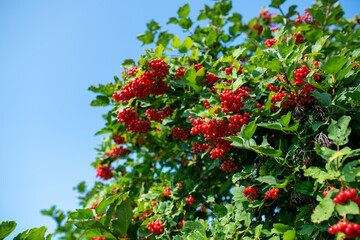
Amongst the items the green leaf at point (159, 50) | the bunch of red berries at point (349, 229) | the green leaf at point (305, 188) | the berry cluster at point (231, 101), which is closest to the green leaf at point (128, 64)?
the green leaf at point (159, 50)

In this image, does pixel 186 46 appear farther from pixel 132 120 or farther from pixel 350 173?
pixel 350 173

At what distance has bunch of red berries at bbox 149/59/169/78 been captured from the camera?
321cm

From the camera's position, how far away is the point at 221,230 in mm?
2227

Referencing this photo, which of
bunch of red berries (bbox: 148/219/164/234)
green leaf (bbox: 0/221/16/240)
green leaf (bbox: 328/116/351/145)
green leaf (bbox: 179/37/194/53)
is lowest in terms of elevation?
green leaf (bbox: 0/221/16/240)

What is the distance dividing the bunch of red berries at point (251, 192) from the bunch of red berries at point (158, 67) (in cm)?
172

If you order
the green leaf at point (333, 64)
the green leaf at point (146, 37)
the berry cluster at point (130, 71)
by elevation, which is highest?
the green leaf at point (146, 37)

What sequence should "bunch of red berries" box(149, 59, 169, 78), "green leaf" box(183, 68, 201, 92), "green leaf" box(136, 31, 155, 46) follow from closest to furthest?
"green leaf" box(183, 68, 201, 92) < "bunch of red berries" box(149, 59, 169, 78) < "green leaf" box(136, 31, 155, 46)

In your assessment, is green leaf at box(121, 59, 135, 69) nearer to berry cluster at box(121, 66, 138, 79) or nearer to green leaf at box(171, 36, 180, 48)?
berry cluster at box(121, 66, 138, 79)

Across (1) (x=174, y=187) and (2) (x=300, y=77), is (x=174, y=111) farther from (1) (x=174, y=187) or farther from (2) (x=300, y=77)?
(2) (x=300, y=77)

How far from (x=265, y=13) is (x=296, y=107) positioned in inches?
165

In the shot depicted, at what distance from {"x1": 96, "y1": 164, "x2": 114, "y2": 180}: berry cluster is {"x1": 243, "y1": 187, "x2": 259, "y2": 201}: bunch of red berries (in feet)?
10.5

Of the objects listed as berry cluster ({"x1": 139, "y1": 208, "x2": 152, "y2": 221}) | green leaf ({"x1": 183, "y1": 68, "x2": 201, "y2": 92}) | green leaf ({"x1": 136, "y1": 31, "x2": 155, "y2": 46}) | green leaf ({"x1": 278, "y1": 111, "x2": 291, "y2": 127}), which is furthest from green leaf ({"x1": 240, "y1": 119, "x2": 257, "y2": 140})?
green leaf ({"x1": 136, "y1": 31, "x2": 155, "y2": 46})

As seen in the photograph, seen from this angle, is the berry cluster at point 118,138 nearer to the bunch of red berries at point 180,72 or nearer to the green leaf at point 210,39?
the bunch of red berries at point 180,72

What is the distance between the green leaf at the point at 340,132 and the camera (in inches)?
69.9
